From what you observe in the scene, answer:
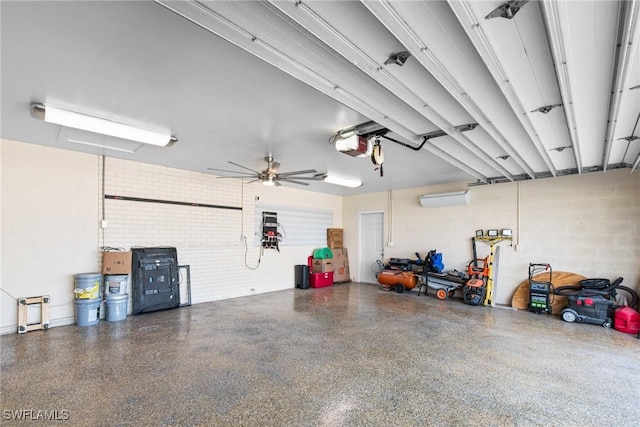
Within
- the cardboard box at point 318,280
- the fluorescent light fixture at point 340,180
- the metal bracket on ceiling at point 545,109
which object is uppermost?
the metal bracket on ceiling at point 545,109

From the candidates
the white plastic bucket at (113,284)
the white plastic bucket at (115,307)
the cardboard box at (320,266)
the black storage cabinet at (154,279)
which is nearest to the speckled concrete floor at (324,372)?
the white plastic bucket at (115,307)

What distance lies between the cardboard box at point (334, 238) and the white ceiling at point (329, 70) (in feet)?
17.2

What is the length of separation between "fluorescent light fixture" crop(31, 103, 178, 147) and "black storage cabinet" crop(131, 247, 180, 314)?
246cm

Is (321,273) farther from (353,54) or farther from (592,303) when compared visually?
(353,54)

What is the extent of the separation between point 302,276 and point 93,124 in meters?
5.64

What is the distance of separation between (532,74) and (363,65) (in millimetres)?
1258

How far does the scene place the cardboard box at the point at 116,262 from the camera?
473 cm

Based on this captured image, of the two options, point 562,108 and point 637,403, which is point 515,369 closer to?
point 637,403

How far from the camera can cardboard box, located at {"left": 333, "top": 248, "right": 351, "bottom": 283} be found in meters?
8.67

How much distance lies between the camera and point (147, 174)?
5.50 meters

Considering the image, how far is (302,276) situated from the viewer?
7.83m

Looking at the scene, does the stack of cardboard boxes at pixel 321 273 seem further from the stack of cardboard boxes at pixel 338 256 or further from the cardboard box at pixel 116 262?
the cardboard box at pixel 116 262

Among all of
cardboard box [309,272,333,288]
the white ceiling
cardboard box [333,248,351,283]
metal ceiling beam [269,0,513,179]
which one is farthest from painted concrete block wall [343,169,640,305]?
metal ceiling beam [269,0,513,179]

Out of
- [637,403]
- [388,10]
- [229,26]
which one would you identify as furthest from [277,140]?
[637,403]
